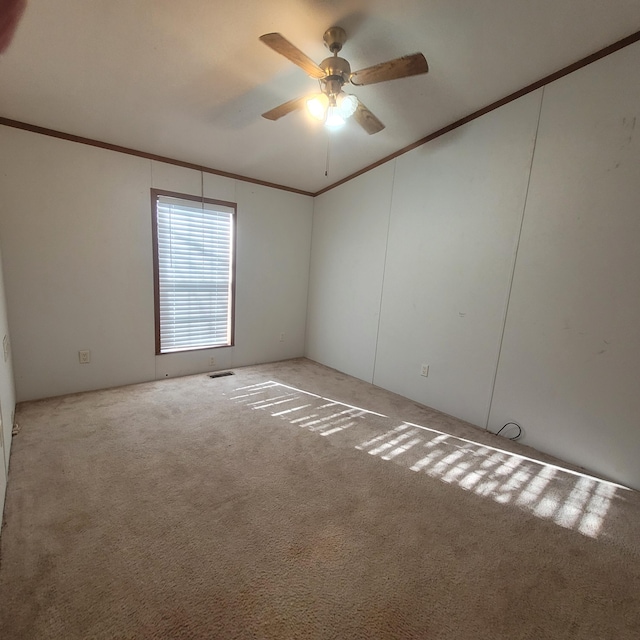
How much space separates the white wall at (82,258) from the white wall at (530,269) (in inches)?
83.9

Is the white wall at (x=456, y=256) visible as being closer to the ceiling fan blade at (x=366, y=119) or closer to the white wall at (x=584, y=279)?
the white wall at (x=584, y=279)

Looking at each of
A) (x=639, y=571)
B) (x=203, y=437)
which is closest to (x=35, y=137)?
(x=203, y=437)

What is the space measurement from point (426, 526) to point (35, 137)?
4.05m

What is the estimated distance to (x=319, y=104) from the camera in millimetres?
1905

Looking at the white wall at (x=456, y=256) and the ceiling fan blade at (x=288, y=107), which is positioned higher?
the ceiling fan blade at (x=288, y=107)

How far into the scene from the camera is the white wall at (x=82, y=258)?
2.56 meters

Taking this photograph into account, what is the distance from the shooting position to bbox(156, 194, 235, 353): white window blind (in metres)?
3.31

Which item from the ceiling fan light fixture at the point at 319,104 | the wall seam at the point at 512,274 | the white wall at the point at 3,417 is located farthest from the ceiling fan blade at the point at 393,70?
the white wall at the point at 3,417

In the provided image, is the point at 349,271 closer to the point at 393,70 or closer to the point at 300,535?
the point at 393,70

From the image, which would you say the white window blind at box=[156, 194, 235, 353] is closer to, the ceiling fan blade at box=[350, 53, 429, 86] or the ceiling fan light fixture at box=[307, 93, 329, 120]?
the ceiling fan light fixture at box=[307, 93, 329, 120]

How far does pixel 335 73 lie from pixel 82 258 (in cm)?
271

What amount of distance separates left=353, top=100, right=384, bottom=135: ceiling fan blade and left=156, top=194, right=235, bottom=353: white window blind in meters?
2.04

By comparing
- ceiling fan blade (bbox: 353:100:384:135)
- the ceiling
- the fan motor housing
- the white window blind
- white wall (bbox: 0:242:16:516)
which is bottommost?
white wall (bbox: 0:242:16:516)

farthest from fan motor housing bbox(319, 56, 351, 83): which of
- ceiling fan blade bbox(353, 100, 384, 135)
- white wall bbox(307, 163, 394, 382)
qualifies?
white wall bbox(307, 163, 394, 382)
